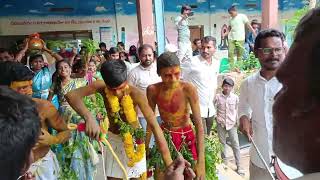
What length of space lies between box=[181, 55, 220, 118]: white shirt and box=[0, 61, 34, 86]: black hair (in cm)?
286

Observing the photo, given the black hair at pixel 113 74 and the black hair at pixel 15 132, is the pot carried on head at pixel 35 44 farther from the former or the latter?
the black hair at pixel 15 132

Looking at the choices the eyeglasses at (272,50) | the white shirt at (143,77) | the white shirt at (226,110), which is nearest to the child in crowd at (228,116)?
the white shirt at (226,110)

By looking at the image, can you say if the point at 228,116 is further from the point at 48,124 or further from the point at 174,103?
the point at 48,124

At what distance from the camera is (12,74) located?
2.77 metres

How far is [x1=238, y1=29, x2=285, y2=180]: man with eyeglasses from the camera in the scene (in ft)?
8.47

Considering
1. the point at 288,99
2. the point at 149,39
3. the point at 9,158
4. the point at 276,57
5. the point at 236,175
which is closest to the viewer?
the point at 288,99

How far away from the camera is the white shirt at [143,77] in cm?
495

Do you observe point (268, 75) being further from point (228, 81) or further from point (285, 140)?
point (228, 81)

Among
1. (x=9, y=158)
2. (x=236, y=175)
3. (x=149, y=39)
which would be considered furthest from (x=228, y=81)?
(x=9, y=158)

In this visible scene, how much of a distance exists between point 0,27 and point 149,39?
6438 millimetres

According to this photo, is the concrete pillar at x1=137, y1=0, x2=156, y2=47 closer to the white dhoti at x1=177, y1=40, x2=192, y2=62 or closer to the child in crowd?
the white dhoti at x1=177, y1=40, x2=192, y2=62

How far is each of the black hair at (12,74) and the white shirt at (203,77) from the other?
9.38ft

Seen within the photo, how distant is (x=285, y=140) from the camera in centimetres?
76

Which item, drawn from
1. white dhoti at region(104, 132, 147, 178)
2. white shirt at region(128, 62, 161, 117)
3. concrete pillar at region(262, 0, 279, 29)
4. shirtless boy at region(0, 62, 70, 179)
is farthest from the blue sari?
concrete pillar at region(262, 0, 279, 29)
